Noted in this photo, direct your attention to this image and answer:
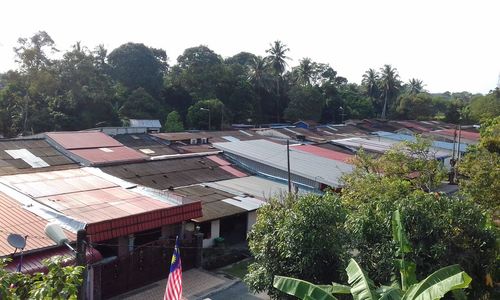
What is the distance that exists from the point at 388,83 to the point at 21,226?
3369 inches

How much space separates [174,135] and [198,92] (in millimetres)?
24494

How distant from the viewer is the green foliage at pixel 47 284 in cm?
562

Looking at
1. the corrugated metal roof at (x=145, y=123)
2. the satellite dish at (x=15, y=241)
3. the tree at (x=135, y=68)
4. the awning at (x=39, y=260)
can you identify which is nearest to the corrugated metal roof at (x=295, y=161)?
the awning at (x=39, y=260)

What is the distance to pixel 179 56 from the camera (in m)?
77.9

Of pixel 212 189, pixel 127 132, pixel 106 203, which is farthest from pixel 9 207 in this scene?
pixel 127 132

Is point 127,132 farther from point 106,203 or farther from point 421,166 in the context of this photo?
point 421,166

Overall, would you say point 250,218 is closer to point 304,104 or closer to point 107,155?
point 107,155

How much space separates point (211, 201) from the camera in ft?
75.1

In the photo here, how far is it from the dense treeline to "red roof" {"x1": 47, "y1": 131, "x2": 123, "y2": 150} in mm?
16788

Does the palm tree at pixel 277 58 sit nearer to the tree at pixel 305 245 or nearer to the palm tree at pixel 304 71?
the palm tree at pixel 304 71

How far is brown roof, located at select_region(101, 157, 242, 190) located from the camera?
25000mm

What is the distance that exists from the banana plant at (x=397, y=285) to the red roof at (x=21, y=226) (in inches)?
340

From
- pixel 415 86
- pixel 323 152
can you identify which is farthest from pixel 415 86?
pixel 323 152

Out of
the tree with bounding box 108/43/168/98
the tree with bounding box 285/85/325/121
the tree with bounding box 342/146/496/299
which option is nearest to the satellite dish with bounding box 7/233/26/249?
the tree with bounding box 342/146/496/299
